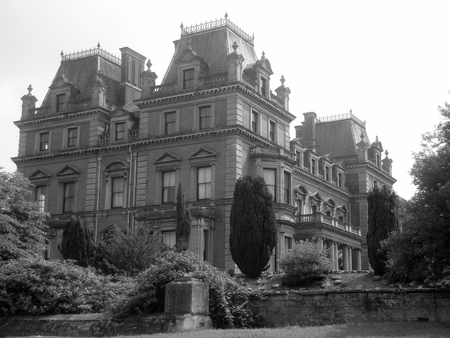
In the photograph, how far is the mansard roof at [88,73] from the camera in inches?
2087

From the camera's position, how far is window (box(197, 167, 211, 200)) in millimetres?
45188

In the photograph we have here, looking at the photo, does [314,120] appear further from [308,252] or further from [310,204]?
[308,252]

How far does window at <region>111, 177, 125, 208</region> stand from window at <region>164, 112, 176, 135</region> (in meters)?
4.76

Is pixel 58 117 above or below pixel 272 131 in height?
above

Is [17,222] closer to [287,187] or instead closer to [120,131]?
[120,131]

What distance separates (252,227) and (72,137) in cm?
1961

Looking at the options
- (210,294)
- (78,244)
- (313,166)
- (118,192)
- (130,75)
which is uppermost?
(130,75)

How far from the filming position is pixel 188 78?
47219 millimetres

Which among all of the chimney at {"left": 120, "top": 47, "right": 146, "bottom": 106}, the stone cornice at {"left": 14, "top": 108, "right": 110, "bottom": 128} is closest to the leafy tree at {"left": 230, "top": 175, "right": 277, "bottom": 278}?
the stone cornice at {"left": 14, "top": 108, "right": 110, "bottom": 128}

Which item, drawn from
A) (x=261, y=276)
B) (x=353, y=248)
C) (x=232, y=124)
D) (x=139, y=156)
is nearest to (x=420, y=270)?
(x=261, y=276)

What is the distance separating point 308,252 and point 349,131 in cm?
3779

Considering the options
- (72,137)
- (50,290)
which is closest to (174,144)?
(72,137)

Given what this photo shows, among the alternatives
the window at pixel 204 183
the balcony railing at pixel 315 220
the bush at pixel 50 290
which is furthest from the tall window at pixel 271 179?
the bush at pixel 50 290

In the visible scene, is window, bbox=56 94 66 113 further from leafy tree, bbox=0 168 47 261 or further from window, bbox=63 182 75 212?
leafy tree, bbox=0 168 47 261
